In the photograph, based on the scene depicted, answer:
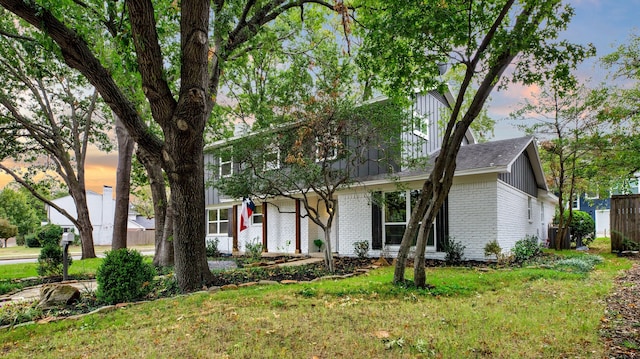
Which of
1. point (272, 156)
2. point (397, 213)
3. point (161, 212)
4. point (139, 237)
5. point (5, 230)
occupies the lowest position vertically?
point (139, 237)

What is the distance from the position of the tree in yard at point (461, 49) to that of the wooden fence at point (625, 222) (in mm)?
10856

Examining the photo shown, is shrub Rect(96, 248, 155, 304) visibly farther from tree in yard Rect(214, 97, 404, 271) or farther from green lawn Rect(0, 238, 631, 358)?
tree in yard Rect(214, 97, 404, 271)

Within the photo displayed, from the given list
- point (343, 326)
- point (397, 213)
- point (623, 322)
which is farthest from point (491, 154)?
point (343, 326)

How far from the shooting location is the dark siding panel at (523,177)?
41.0ft

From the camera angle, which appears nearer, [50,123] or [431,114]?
[431,114]

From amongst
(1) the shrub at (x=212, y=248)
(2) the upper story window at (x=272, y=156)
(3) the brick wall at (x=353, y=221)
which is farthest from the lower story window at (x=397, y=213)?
(1) the shrub at (x=212, y=248)

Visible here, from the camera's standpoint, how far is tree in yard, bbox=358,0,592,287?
584 centimetres

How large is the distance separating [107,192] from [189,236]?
124 ft

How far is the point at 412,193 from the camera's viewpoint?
477 inches

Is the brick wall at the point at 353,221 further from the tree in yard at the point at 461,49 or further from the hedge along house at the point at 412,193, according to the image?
the tree in yard at the point at 461,49

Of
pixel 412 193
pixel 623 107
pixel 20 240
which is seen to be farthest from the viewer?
pixel 20 240

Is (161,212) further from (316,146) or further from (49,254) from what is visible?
(316,146)

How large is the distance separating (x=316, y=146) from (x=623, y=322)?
746 cm

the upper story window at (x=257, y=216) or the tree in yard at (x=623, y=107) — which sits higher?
the tree in yard at (x=623, y=107)
